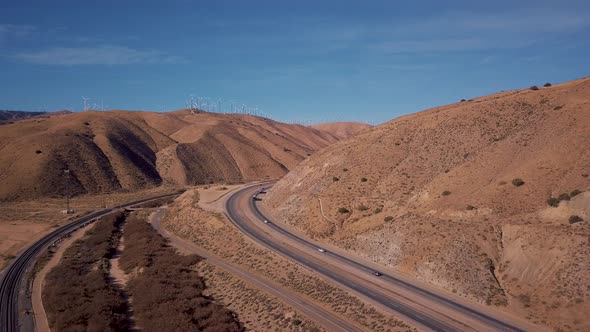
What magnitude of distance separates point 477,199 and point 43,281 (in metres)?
51.7

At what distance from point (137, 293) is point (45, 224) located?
47.6 metres

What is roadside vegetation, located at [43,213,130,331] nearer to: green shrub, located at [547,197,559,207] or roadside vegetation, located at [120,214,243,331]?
roadside vegetation, located at [120,214,243,331]

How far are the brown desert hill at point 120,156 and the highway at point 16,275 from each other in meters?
35.6

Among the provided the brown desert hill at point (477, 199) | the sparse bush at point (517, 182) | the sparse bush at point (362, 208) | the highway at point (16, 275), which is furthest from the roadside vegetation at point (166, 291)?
the sparse bush at point (517, 182)

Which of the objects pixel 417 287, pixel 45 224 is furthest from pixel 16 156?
pixel 417 287

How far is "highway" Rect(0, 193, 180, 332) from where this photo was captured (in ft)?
136

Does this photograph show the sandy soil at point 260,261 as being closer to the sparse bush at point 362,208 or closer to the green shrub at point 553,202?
the sparse bush at point 362,208

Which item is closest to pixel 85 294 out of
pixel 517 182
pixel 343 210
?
pixel 343 210

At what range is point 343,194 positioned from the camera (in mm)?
67375

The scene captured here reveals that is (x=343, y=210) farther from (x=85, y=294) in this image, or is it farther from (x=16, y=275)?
(x=16, y=275)

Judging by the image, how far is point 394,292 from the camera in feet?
134

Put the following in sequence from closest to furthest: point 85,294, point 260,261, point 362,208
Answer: point 85,294 < point 260,261 < point 362,208

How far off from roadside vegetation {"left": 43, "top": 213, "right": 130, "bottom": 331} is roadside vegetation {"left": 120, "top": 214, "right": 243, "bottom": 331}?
6.78 feet

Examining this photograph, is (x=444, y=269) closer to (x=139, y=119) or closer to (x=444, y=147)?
(x=444, y=147)
